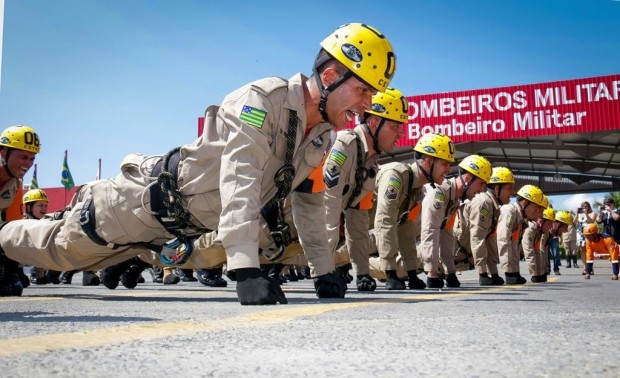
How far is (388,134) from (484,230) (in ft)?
9.74

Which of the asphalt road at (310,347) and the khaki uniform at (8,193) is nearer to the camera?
the asphalt road at (310,347)

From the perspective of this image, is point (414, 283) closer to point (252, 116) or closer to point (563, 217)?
point (252, 116)

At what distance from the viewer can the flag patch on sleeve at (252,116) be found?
334 centimetres

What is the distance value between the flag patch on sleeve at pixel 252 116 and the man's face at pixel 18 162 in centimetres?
320

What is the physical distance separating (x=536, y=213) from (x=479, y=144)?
43.5 ft

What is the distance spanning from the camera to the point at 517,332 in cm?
178

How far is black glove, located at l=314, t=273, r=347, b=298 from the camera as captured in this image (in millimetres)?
4109

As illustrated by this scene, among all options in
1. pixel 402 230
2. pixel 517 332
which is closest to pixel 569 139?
pixel 402 230

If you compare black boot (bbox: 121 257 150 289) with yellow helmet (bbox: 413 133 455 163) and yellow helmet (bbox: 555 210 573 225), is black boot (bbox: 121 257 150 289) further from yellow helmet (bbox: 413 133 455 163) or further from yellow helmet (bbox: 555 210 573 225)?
yellow helmet (bbox: 555 210 573 225)

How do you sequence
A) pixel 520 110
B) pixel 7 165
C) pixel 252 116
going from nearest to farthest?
pixel 252 116 < pixel 7 165 < pixel 520 110

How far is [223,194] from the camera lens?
125 inches

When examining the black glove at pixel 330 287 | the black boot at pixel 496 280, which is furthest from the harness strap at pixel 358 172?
the black boot at pixel 496 280

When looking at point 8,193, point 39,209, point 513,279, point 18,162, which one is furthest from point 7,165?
point 39,209

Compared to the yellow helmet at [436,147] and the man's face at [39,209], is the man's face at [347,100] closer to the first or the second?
the yellow helmet at [436,147]
